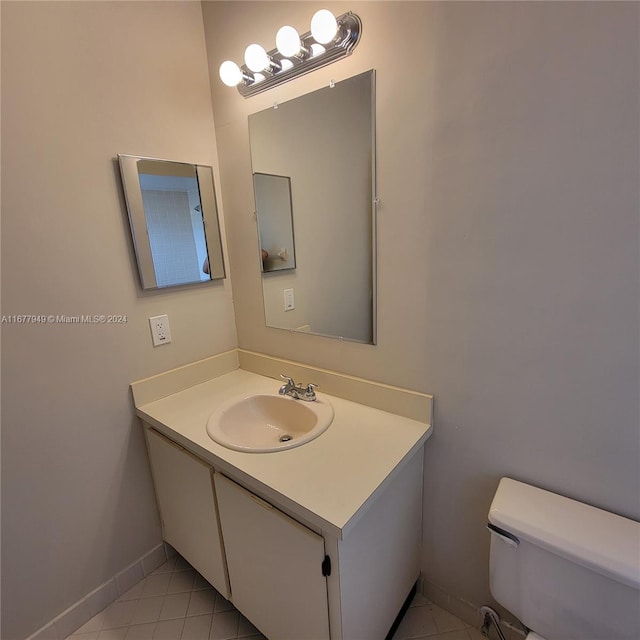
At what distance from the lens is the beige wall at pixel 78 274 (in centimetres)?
106

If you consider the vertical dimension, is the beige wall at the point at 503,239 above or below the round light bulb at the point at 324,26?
below

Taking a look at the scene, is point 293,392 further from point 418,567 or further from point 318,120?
point 318,120

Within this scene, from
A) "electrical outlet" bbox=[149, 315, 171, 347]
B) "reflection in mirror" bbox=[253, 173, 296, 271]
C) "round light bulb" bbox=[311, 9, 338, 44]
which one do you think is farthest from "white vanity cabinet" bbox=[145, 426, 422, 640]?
"round light bulb" bbox=[311, 9, 338, 44]

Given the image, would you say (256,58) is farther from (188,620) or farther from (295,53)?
(188,620)

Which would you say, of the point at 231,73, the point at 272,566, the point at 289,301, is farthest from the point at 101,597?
the point at 231,73

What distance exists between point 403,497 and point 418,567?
1.56 ft

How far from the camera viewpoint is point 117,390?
1348 millimetres

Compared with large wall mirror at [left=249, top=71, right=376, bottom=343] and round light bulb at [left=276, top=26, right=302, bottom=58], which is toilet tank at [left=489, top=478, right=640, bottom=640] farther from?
round light bulb at [left=276, top=26, right=302, bottom=58]

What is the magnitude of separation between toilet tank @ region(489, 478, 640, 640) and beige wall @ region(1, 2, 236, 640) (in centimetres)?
138

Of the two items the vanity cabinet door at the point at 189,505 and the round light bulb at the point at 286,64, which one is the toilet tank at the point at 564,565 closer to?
the vanity cabinet door at the point at 189,505

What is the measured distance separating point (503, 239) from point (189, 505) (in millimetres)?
1445

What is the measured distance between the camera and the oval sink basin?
49.3 inches

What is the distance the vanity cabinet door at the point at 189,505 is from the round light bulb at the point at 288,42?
140 centimetres

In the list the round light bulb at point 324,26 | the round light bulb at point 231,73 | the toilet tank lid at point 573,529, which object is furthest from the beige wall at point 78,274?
the toilet tank lid at point 573,529
